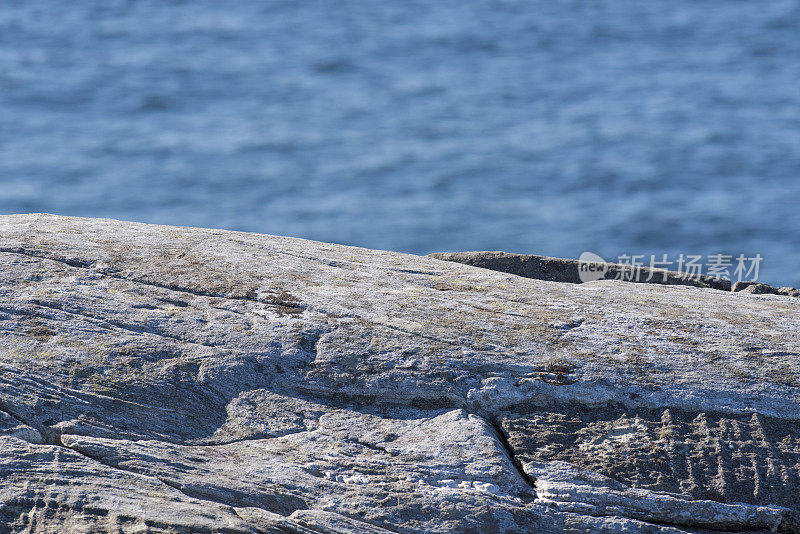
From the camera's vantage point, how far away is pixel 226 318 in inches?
141

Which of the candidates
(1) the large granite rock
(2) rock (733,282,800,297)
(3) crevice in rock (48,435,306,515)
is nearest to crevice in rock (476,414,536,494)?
(1) the large granite rock

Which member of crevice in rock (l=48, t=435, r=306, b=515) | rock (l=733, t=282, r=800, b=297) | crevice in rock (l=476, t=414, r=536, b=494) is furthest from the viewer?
rock (l=733, t=282, r=800, b=297)

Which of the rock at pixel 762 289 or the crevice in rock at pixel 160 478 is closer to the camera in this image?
the crevice in rock at pixel 160 478

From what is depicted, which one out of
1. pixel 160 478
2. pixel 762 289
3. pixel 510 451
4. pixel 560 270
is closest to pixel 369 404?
pixel 510 451

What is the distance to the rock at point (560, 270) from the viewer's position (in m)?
5.05

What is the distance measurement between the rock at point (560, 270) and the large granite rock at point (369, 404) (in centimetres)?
100

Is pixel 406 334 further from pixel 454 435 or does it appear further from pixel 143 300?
pixel 143 300

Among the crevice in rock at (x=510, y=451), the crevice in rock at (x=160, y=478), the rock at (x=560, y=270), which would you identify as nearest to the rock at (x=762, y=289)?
the rock at (x=560, y=270)

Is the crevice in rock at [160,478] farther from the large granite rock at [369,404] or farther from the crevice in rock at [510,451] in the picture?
the crevice in rock at [510,451]

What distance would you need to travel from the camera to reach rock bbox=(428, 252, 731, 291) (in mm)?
5051

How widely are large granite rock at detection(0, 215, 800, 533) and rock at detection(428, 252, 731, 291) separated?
39.4 inches

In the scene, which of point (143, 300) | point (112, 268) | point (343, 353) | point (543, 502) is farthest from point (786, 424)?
point (112, 268)

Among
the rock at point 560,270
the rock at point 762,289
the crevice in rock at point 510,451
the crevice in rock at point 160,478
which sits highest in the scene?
the rock at point 560,270

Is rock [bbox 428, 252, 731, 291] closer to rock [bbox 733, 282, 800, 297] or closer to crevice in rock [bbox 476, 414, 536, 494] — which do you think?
rock [bbox 733, 282, 800, 297]
